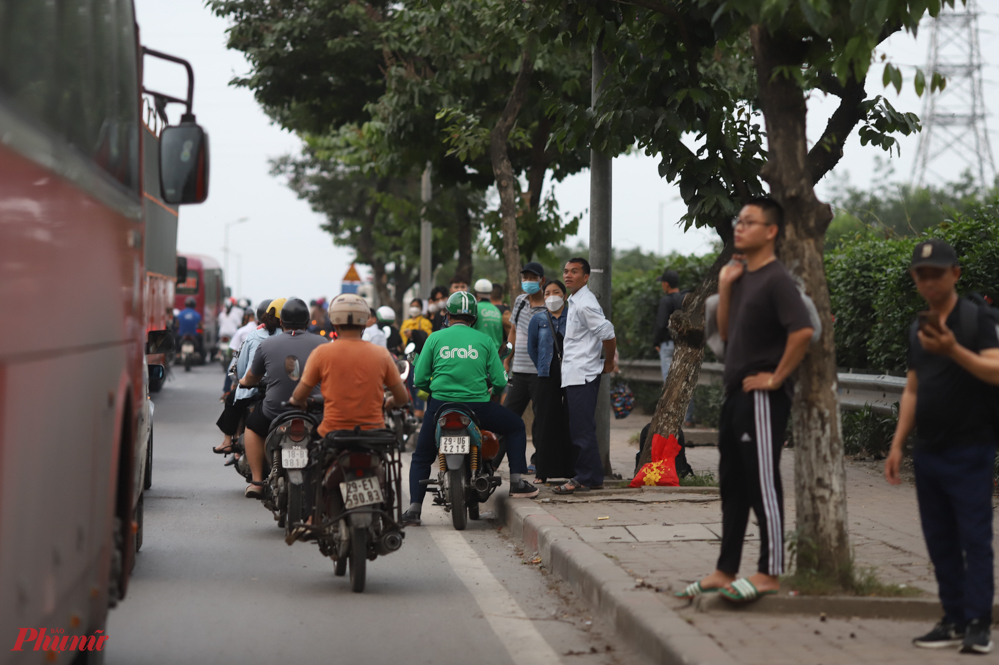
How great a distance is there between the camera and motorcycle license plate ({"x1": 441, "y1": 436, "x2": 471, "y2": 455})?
29.3 feet

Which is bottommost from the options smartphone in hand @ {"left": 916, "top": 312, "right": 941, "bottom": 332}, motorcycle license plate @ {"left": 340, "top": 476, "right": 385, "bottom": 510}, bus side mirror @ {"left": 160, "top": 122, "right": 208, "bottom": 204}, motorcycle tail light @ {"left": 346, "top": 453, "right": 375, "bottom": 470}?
motorcycle license plate @ {"left": 340, "top": 476, "right": 385, "bottom": 510}

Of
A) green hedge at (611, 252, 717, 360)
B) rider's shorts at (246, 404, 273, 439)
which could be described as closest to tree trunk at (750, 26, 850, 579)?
rider's shorts at (246, 404, 273, 439)

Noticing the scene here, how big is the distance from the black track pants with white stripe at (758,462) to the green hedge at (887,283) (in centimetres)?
457

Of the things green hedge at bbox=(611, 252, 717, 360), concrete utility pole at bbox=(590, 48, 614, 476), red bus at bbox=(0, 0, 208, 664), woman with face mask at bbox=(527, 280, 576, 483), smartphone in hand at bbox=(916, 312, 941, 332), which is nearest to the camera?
red bus at bbox=(0, 0, 208, 664)

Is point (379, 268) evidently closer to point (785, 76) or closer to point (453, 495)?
point (453, 495)

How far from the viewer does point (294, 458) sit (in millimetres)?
7801

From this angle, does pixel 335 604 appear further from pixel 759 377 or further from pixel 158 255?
pixel 158 255

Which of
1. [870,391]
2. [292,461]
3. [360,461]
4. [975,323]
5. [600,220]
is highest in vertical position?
[600,220]

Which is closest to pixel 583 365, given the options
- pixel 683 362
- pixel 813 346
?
pixel 683 362

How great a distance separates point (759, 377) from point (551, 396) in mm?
4898

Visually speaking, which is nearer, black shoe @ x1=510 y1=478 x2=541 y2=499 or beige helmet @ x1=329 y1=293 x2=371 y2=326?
beige helmet @ x1=329 y1=293 x2=371 y2=326

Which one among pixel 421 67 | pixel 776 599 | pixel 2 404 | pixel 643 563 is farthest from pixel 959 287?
pixel 421 67

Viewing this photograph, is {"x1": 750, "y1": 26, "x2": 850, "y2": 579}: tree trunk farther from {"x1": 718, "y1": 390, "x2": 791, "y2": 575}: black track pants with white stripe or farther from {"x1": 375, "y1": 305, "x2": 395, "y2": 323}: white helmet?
{"x1": 375, "y1": 305, "x2": 395, "y2": 323}: white helmet

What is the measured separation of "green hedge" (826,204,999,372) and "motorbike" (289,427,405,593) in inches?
201
